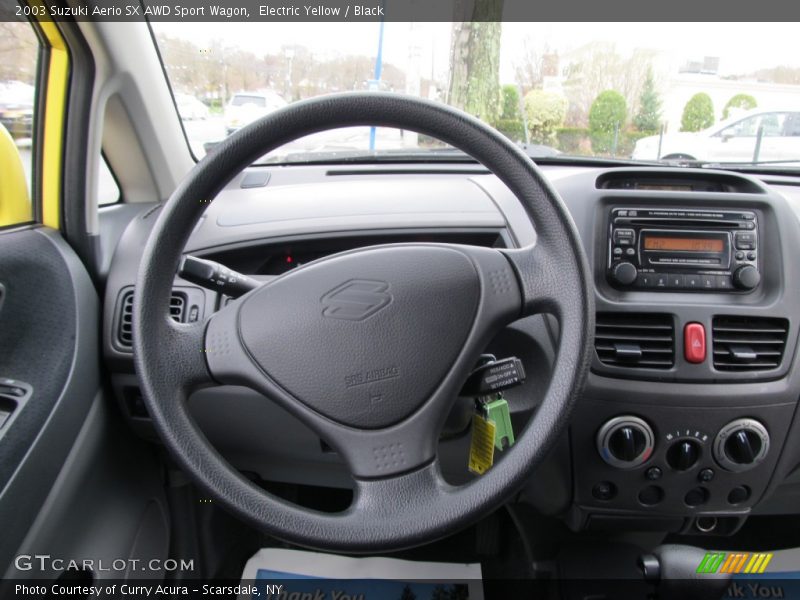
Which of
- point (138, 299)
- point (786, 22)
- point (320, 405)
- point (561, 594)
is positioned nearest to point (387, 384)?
point (320, 405)

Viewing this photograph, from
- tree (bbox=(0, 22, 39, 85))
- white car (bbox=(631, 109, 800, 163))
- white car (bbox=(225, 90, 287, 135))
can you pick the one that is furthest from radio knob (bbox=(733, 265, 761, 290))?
tree (bbox=(0, 22, 39, 85))

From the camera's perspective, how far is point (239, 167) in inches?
36.2

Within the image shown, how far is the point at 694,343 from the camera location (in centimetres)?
118

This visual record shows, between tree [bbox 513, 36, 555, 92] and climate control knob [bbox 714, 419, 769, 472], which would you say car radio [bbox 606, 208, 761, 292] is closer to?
climate control knob [bbox 714, 419, 769, 472]

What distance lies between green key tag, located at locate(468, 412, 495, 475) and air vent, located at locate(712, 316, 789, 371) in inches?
22.2

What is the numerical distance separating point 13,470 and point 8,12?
3.01ft

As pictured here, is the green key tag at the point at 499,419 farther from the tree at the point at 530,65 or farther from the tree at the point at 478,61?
the tree at the point at 530,65

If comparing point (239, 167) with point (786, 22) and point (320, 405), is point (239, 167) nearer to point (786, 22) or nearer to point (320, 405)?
point (320, 405)

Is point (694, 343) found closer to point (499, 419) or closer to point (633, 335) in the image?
point (633, 335)

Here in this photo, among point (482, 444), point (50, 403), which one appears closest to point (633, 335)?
point (482, 444)

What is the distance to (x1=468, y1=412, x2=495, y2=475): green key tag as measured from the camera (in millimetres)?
925

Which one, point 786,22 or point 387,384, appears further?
point 786,22

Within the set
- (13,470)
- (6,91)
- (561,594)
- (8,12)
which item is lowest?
(561,594)

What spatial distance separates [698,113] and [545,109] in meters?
0.40
